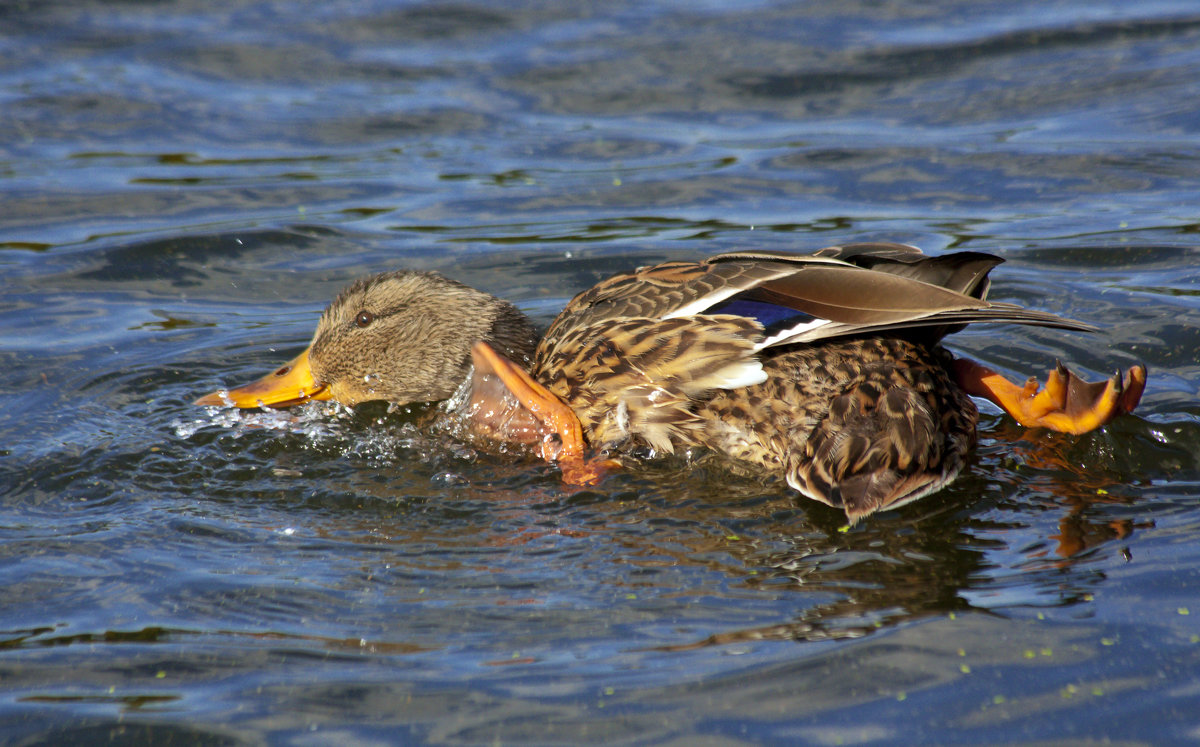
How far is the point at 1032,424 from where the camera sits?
4969mm

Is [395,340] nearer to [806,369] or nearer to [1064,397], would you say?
[806,369]

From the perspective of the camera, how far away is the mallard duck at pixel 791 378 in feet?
14.0

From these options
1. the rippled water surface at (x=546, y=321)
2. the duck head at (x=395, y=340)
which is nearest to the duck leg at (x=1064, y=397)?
the rippled water surface at (x=546, y=321)

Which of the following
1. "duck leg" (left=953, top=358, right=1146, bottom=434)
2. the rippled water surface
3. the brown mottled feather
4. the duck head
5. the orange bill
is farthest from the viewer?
the duck head

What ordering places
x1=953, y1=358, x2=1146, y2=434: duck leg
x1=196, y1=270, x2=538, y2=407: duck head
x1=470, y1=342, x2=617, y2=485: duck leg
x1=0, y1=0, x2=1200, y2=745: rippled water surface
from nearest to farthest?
x1=0, y1=0, x2=1200, y2=745: rippled water surface → x1=953, y1=358, x2=1146, y2=434: duck leg → x1=470, y1=342, x2=617, y2=485: duck leg → x1=196, y1=270, x2=538, y2=407: duck head

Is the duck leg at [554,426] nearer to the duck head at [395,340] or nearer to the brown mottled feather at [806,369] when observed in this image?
the brown mottled feather at [806,369]

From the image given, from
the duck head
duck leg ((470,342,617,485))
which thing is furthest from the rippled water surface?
the duck head

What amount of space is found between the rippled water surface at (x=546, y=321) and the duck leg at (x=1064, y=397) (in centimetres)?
16

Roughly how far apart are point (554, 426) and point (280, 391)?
63.0 inches

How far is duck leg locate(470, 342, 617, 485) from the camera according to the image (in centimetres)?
493

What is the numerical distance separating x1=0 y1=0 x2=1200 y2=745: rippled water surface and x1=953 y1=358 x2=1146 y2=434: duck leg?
163 millimetres

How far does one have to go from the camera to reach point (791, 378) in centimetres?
455

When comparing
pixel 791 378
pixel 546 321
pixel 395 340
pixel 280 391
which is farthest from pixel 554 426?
pixel 546 321

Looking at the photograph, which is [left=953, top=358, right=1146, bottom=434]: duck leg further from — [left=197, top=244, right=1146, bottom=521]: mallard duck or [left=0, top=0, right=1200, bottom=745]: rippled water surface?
[left=0, top=0, right=1200, bottom=745]: rippled water surface
